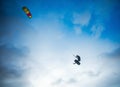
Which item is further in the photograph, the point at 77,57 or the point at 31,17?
the point at 31,17

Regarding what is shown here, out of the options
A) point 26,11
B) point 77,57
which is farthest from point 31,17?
point 77,57

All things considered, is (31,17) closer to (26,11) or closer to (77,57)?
(26,11)

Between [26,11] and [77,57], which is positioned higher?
[26,11]

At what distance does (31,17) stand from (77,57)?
18689mm

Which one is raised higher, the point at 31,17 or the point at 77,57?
the point at 31,17

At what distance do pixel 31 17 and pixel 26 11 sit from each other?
2.43 m

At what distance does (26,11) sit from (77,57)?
20.2m

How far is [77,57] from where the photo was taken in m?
32.9

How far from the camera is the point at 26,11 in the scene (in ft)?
116

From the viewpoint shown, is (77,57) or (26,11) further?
(26,11)
